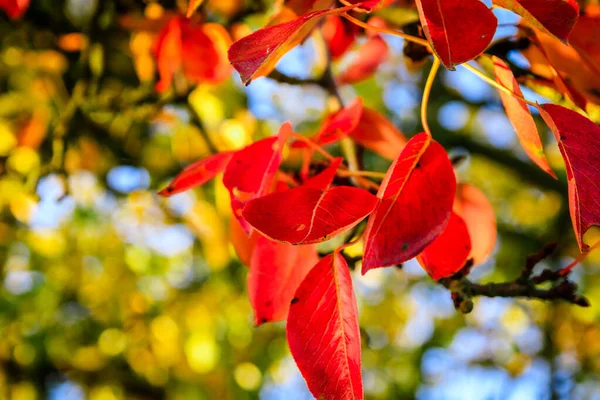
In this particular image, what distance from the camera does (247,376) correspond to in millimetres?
1713

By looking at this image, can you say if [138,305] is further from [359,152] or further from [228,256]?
[359,152]

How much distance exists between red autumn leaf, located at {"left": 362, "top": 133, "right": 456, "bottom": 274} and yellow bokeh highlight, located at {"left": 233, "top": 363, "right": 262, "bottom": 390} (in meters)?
1.34

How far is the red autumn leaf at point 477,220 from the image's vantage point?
637mm

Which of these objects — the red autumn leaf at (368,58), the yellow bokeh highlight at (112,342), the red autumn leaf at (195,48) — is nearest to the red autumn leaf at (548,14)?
the red autumn leaf at (368,58)

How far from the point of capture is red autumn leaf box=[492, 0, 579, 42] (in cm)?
39

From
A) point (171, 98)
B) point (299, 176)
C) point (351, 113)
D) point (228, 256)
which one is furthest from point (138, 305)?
point (351, 113)

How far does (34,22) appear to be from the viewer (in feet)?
4.62

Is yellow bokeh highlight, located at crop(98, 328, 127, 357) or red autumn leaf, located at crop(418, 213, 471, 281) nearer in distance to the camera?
red autumn leaf, located at crop(418, 213, 471, 281)

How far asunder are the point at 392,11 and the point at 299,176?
0.58 metres

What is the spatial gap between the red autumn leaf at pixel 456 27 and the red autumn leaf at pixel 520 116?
6 cm

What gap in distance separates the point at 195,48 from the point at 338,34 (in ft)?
0.78

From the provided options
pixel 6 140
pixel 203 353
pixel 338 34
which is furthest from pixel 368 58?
pixel 6 140

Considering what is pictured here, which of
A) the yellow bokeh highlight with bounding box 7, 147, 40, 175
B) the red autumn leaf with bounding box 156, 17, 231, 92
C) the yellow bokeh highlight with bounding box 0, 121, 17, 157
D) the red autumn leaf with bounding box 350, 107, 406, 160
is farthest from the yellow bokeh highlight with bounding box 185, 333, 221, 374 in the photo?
the red autumn leaf with bounding box 350, 107, 406, 160

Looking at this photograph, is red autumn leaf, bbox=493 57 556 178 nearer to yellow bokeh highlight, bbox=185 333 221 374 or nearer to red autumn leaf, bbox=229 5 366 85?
red autumn leaf, bbox=229 5 366 85
